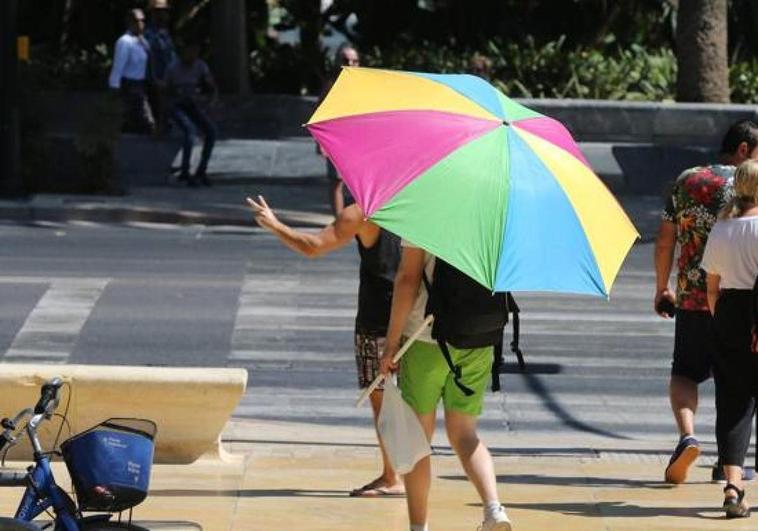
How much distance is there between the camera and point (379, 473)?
8.53m

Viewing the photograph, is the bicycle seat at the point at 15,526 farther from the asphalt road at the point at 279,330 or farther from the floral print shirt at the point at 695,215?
the asphalt road at the point at 279,330

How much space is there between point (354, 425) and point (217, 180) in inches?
480

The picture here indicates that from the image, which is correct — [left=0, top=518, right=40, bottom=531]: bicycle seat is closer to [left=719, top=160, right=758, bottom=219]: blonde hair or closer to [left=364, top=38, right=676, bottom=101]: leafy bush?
[left=719, top=160, right=758, bottom=219]: blonde hair

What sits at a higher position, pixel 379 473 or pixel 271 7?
pixel 379 473

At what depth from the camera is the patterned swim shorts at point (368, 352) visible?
783cm

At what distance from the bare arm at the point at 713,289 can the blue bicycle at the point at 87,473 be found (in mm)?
2962

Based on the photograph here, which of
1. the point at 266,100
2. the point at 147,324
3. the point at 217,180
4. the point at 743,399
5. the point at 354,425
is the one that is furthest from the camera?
the point at 266,100

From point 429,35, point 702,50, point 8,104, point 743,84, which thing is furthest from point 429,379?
point 429,35

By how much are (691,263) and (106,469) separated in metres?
3.58

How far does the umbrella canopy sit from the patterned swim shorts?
1510 millimetres

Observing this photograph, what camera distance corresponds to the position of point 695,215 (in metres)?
8.24

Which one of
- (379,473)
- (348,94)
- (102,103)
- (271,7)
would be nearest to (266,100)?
(102,103)

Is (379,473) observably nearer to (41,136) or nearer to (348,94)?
(348,94)

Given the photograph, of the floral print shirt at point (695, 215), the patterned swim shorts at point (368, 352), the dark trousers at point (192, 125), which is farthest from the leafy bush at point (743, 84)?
the patterned swim shorts at point (368, 352)
